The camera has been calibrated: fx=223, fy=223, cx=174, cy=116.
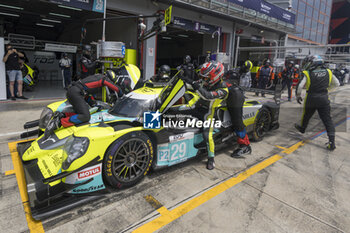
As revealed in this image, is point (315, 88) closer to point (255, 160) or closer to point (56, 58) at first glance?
point (255, 160)

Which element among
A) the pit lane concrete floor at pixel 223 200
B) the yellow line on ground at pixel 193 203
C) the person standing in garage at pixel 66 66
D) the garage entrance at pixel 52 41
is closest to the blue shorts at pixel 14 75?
the garage entrance at pixel 52 41

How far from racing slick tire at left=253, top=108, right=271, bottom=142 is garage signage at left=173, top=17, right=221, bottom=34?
358 inches

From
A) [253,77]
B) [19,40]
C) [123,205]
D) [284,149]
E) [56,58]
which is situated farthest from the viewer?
[56,58]

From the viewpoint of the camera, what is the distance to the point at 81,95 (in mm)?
3869

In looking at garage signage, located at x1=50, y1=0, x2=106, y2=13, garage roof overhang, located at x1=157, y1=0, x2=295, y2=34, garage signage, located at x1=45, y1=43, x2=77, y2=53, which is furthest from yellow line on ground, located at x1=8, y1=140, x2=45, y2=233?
garage roof overhang, located at x1=157, y1=0, x2=295, y2=34

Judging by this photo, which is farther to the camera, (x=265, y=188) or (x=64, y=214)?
(x=265, y=188)

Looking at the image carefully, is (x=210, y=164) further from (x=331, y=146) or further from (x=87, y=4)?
(x=87, y=4)

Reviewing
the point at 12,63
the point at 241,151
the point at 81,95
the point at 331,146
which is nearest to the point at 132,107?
the point at 81,95

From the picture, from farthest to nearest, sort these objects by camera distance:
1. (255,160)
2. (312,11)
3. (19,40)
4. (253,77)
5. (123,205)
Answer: (312,11), (253,77), (19,40), (255,160), (123,205)

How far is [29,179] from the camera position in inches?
97.0

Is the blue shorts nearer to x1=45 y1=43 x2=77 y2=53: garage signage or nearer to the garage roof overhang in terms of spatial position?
x1=45 y1=43 x2=77 y2=53: garage signage

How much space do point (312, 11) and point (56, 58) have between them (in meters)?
32.7

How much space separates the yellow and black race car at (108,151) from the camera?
2432 mm

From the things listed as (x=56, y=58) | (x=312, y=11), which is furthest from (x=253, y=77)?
(x=312, y=11)
